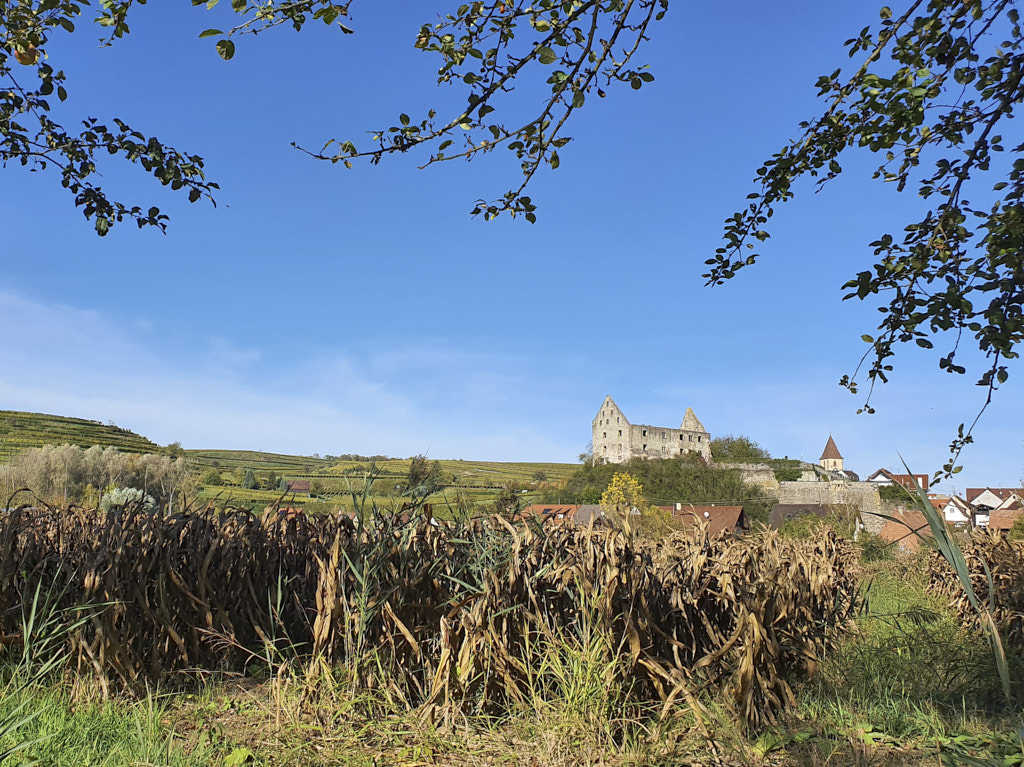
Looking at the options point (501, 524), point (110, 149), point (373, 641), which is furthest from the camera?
point (110, 149)

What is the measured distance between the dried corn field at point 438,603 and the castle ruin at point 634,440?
66.2m

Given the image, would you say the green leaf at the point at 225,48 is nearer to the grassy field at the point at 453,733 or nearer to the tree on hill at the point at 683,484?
the grassy field at the point at 453,733

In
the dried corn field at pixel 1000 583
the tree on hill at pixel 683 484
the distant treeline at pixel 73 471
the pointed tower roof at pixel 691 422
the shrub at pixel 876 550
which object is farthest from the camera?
the pointed tower roof at pixel 691 422

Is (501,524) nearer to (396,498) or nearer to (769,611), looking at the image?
(396,498)

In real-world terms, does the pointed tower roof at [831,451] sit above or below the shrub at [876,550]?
above

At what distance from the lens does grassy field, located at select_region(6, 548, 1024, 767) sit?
2.37 meters

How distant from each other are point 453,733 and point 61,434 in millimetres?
88806

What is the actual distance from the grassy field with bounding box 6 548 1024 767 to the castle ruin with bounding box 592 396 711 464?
6659cm

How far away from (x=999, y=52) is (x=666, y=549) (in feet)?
11.8

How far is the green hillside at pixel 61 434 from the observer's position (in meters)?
68.7

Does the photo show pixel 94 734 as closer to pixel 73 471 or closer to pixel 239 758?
pixel 239 758

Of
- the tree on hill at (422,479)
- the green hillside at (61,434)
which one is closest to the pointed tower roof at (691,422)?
the green hillside at (61,434)

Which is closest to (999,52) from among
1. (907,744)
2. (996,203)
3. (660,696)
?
(996,203)

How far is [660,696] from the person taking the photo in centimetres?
262
